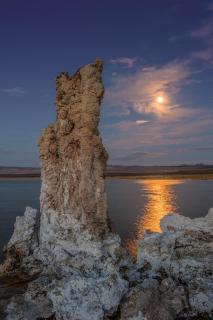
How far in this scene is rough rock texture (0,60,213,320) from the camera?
10812 millimetres

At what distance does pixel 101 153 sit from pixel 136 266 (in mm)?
4776

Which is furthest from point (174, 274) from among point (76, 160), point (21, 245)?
point (21, 245)

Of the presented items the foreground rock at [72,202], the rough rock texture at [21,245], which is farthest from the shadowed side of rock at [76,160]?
the rough rock texture at [21,245]

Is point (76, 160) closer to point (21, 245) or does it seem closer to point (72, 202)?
point (72, 202)

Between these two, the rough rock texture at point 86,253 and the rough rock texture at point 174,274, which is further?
the rough rock texture at point 86,253

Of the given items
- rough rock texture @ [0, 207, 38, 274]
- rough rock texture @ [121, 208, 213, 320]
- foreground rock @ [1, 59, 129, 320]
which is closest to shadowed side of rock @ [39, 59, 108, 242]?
foreground rock @ [1, 59, 129, 320]

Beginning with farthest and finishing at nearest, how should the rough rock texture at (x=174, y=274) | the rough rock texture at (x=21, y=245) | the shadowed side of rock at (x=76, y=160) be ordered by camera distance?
1. the rough rock texture at (x=21, y=245)
2. the shadowed side of rock at (x=76, y=160)
3. the rough rock texture at (x=174, y=274)

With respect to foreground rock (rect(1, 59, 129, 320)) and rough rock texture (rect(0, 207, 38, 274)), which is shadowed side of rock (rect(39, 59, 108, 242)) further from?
rough rock texture (rect(0, 207, 38, 274))

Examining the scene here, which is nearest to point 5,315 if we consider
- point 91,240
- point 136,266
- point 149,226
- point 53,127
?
point 91,240

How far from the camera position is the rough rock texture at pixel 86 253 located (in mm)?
10812

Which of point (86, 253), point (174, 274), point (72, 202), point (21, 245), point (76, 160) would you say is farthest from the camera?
point (21, 245)

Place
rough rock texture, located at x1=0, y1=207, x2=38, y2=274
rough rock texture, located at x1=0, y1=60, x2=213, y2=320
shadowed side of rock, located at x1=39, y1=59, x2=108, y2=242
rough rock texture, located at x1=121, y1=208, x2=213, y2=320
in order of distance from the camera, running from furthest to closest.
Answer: rough rock texture, located at x1=0, y1=207, x2=38, y2=274 → shadowed side of rock, located at x1=39, y1=59, x2=108, y2=242 → rough rock texture, located at x1=0, y1=60, x2=213, y2=320 → rough rock texture, located at x1=121, y1=208, x2=213, y2=320

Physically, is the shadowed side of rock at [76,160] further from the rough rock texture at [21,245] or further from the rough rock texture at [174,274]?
the rough rock texture at [174,274]

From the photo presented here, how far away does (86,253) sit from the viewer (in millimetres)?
13914
